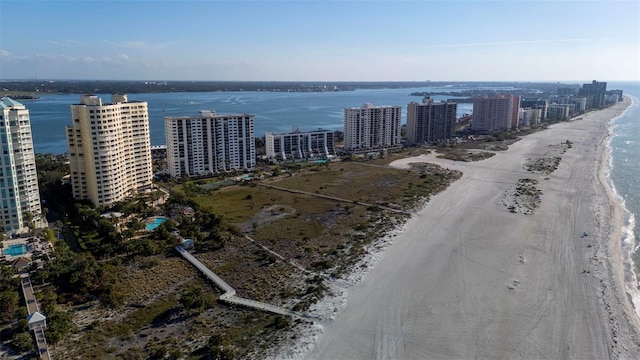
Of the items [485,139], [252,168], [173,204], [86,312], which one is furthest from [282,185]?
[485,139]

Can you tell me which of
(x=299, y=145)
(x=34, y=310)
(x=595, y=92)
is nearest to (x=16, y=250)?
(x=34, y=310)

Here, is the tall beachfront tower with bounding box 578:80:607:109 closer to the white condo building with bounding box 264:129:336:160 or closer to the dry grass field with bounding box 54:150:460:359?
the white condo building with bounding box 264:129:336:160

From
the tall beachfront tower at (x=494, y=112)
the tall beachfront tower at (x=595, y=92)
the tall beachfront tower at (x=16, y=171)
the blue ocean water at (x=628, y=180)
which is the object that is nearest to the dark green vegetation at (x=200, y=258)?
the tall beachfront tower at (x=16, y=171)

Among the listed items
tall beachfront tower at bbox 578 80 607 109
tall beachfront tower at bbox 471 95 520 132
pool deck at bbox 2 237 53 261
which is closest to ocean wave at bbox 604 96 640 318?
pool deck at bbox 2 237 53 261

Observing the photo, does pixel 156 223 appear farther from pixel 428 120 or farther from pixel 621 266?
pixel 428 120

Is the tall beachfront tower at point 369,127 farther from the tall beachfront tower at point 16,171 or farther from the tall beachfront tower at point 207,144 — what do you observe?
the tall beachfront tower at point 16,171

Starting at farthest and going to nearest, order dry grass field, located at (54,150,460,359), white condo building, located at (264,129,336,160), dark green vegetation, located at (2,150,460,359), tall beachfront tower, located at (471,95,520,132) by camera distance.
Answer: tall beachfront tower, located at (471,95,520,132), white condo building, located at (264,129,336,160), dark green vegetation, located at (2,150,460,359), dry grass field, located at (54,150,460,359)
